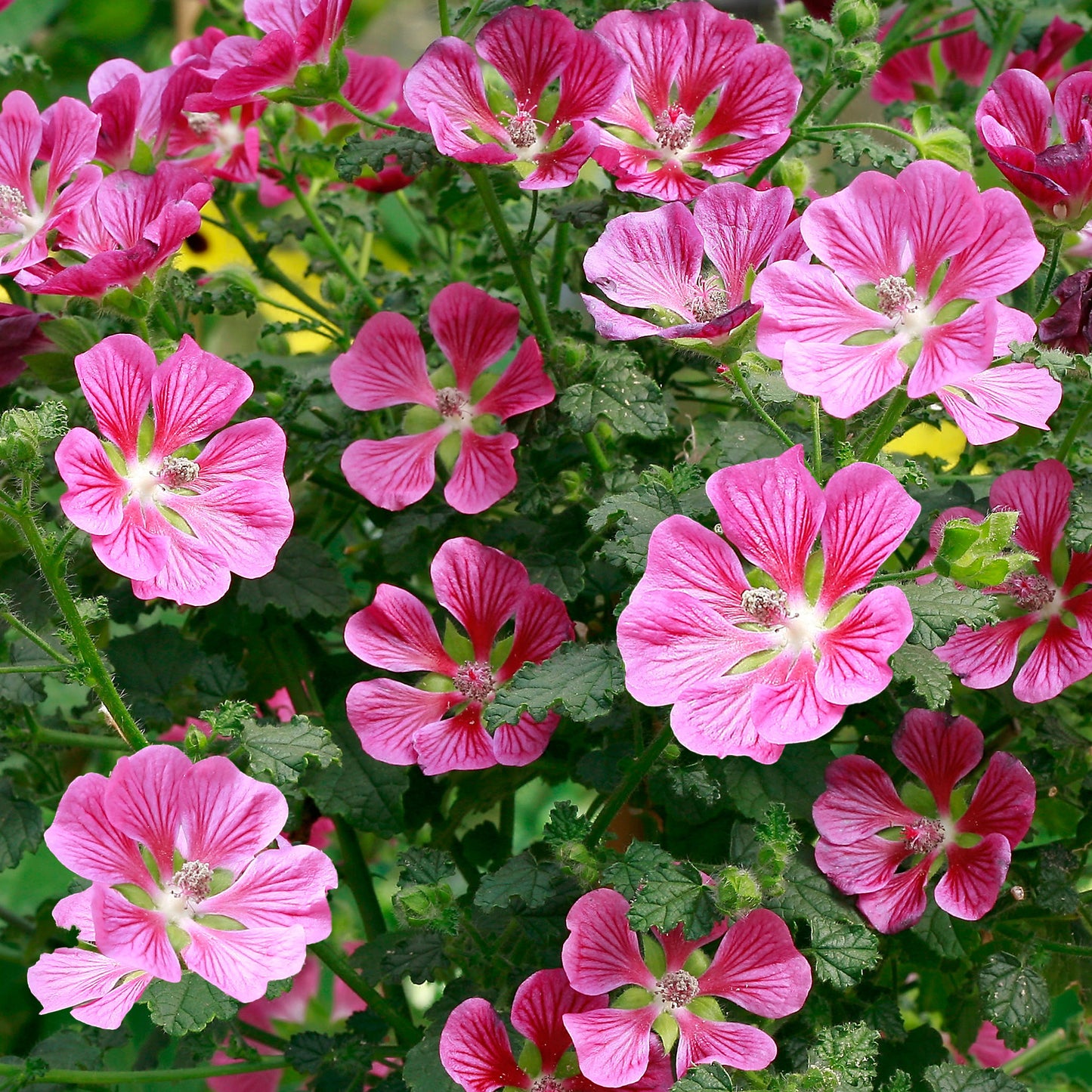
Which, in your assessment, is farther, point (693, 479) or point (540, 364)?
point (540, 364)

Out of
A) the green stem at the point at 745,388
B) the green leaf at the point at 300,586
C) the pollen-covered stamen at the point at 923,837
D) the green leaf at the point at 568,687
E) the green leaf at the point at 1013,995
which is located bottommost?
the green leaf at the point at 1013,995

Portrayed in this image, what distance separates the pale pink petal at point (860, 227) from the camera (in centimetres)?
70

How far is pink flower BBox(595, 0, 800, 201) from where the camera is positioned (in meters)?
0.84

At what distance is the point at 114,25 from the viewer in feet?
9.00

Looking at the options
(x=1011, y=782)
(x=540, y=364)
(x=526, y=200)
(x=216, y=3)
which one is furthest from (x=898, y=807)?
(x=216, y=3)

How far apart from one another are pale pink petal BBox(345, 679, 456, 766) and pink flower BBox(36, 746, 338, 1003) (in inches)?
4.9

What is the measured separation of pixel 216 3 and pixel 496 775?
719mm

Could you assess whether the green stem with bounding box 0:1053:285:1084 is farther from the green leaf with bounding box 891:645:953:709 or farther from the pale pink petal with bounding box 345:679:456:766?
the green leaf with bounding box 891:645:953:709

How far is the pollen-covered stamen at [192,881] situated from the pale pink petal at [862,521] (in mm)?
369

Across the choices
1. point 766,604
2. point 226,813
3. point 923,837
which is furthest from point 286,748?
point 923,837

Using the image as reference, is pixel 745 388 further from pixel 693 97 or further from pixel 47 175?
pixel 47 175

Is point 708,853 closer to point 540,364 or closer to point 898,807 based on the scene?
point 898,807

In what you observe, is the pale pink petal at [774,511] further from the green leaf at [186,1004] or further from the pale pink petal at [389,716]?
the green leaf at [186,1004]

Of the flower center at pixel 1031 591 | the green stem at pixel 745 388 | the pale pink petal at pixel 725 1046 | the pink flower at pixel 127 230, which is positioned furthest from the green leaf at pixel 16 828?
the flower center at pixel 1031 591
